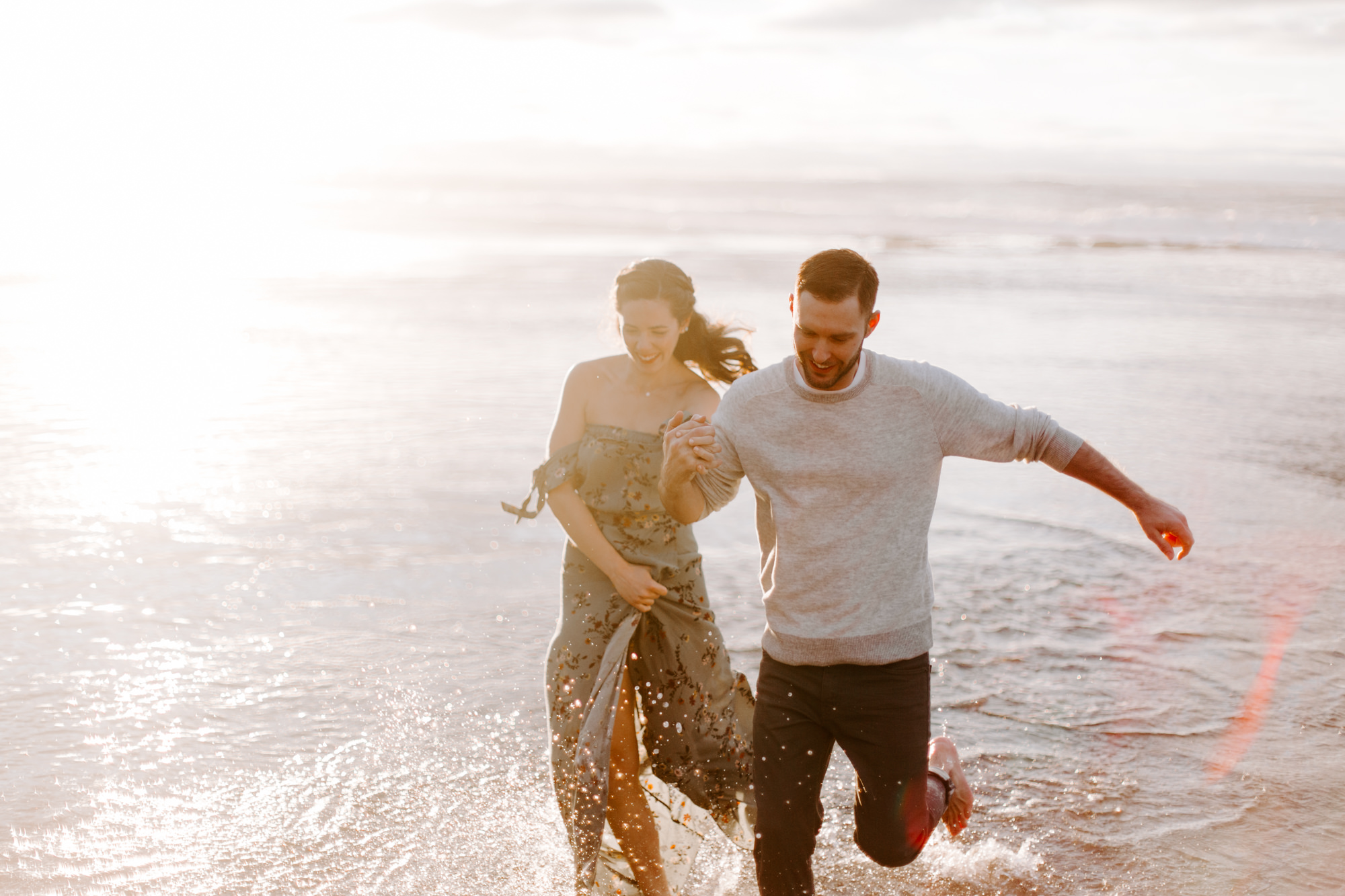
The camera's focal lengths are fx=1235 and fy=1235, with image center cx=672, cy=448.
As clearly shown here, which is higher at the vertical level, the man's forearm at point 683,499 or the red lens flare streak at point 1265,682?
the man's forearm at point 683,499

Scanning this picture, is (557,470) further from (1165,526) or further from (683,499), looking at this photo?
(1165,526)

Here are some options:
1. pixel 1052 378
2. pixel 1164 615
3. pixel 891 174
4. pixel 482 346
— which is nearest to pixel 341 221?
pixel 482 346

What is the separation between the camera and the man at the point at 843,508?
337cm

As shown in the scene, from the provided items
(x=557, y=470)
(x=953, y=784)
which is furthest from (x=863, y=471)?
(x=953, y=784)

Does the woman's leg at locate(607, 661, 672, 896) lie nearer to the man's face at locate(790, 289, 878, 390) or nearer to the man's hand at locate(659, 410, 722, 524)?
the man's hand at locate(659, 410, 722, 524)

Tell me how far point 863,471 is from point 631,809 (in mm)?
1484

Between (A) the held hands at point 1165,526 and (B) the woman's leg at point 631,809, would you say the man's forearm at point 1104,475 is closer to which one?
(A) the held hands at point 1165,526

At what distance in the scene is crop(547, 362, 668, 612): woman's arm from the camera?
389 centimetres

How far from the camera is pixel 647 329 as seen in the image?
13.0 feet

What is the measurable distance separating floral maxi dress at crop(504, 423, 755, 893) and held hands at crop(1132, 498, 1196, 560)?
140 centimetres

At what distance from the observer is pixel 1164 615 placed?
664 cm

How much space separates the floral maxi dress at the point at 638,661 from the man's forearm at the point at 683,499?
441 millimetres

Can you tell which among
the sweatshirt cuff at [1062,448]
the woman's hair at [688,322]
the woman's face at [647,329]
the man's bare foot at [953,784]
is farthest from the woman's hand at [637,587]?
the sweatshirt cuff at [1062,448]

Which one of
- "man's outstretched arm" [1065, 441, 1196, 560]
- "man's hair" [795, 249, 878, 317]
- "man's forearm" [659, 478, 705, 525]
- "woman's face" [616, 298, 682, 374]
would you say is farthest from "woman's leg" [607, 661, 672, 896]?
"man's outstretched arm" [1065, 441, 1196, 560]
